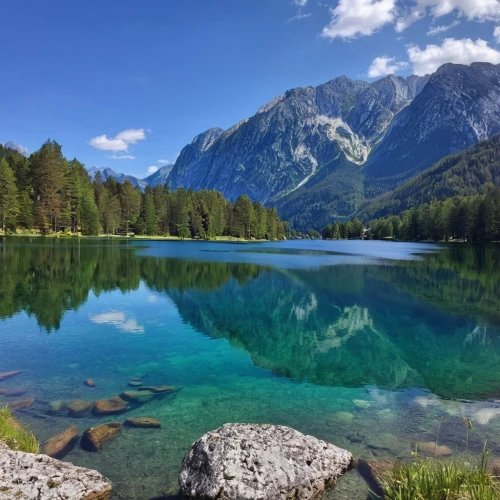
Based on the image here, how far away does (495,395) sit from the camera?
16.0 meters

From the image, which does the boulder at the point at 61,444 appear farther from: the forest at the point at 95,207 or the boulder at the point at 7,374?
the forest at the point at 95,207

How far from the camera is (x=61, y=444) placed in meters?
10.9

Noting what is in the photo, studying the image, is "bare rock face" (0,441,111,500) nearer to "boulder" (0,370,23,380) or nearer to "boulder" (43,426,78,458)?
"boulder" (43,426,78,458)

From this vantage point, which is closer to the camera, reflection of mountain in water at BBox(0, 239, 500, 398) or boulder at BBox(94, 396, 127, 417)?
boulder at BBox(94, 396, 127, 417)

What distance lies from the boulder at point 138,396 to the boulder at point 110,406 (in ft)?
1.19

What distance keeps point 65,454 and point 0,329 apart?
17.3m

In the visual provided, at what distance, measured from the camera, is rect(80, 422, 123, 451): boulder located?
1096 centimetres

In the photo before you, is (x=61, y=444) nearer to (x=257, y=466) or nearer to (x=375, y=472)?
(x=257, y=466)

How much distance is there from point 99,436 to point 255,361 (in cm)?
1036

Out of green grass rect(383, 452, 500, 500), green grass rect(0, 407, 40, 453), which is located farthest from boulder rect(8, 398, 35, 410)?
green grass rect(383, 452, 500, 500)

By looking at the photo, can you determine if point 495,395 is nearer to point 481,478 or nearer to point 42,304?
point 481,478

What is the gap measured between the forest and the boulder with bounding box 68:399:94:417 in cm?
11064

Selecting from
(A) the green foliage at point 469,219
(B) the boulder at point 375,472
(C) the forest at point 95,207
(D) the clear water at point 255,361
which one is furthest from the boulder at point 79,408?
(A) the green foliage at point 469,219

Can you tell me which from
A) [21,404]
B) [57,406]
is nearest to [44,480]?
[57,406]
